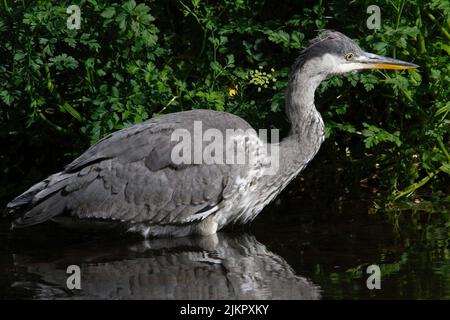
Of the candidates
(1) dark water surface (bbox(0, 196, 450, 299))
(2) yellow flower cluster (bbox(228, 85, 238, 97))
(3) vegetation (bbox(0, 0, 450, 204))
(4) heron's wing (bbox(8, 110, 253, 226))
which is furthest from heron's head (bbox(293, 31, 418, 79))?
(1) dark water surface (bbox(0, 196, 450, 299))

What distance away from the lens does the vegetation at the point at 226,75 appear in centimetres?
831

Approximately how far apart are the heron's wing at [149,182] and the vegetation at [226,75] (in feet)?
1.50

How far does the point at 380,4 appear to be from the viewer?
27.6 ft

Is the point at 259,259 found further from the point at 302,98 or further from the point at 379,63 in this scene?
the point at 379,63

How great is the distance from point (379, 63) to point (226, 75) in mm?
1379

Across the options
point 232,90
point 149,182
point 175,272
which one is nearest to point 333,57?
point 232,90

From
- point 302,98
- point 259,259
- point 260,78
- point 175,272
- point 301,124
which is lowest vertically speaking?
point 175,272

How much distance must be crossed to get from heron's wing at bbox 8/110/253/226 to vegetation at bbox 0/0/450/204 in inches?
18.0

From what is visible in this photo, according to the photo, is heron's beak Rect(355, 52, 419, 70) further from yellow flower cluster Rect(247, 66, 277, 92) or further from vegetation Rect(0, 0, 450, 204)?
yellow flower cluster Rect(247, 66, 277, 92)

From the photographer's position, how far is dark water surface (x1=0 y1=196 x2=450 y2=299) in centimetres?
645

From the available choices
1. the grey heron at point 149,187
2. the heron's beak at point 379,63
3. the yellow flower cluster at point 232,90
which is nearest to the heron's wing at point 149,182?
the grey heron at point 149,187

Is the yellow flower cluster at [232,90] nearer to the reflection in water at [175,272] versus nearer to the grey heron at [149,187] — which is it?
the grey heron at [149,187]

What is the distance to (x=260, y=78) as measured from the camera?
8562 mm
